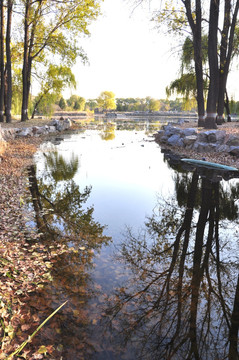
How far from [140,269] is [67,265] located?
111 centimetres

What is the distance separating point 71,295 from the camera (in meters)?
3.26

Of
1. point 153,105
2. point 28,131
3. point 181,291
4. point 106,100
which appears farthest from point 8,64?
point 153,105

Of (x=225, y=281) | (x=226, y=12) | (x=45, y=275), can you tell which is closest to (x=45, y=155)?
(x=45, y=275)

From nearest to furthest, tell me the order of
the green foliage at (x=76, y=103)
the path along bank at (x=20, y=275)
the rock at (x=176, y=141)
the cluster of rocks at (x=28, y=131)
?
1. the path along bank at (x=20, y=275)
2. the cluster of rocks at (x=28, y=131)
3. the rock at (x=176, y=141)
4. the green foliage at (x=76, y=103)

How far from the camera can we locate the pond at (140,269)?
264 centimetres

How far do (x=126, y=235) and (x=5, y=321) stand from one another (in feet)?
9.27

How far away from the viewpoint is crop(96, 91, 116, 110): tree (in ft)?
394

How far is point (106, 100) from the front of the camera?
120 metres

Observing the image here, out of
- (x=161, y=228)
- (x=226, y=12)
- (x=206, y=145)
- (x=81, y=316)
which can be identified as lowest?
(x=81, y=316)

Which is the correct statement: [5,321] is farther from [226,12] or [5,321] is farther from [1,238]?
[226,12]

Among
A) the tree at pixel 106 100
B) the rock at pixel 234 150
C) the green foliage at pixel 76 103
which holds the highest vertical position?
the tree at pixel 106 100

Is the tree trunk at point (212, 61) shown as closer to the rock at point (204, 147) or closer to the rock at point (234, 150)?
the rock at point (204, 147)

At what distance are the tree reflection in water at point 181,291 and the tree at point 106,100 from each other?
119793mm

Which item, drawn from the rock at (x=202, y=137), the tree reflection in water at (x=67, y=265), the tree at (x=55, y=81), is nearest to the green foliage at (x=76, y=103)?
the tree at (x=55, y=81)
